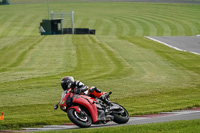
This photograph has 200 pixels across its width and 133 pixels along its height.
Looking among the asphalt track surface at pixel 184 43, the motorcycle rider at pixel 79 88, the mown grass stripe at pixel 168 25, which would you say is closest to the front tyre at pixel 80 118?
the motorcycle rider at pixel 79 88

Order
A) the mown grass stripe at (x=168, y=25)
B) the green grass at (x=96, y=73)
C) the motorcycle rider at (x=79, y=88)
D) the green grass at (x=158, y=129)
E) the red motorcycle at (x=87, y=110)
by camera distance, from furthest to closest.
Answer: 1. the mown grass stripe at (x=168, y=25)
2. the green grass at (x=96, y=73)
3. the motorcycle rider at (x=79, y=88)
4. the red motorcycle at (x=87, y=110)
5. the green grass at (x=158, y=129)

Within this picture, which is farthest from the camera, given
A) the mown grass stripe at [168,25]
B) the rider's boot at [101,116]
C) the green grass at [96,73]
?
the mown grass stripe at [168,25]

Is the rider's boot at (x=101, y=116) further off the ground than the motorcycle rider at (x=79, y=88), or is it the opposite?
the motorcycle rider at (x=79, y=88)

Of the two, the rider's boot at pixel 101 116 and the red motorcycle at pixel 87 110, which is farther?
the rider's boot at pixel 101 116

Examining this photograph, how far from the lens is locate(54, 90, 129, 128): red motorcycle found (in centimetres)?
1114

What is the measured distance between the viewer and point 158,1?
3777 inches

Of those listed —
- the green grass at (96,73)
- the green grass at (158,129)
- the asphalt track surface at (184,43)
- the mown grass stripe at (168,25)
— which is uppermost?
the green grass at (158,129)

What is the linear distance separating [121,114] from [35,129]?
2.81 metres

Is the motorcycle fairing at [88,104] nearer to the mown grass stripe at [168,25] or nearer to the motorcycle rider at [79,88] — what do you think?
the motorcycle rider at [79,88]

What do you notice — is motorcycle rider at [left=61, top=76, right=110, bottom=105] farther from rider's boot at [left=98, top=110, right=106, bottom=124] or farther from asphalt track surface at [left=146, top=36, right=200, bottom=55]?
asphalt track surface at [left=146, top=36, right=200, bottom=55]

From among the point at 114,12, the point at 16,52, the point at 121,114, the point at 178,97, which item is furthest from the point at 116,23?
the point at 121,114

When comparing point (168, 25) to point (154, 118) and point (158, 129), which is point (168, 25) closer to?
point (154, 118)

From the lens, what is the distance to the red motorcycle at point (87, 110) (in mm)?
11141

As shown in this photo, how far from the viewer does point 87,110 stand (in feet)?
37.8
